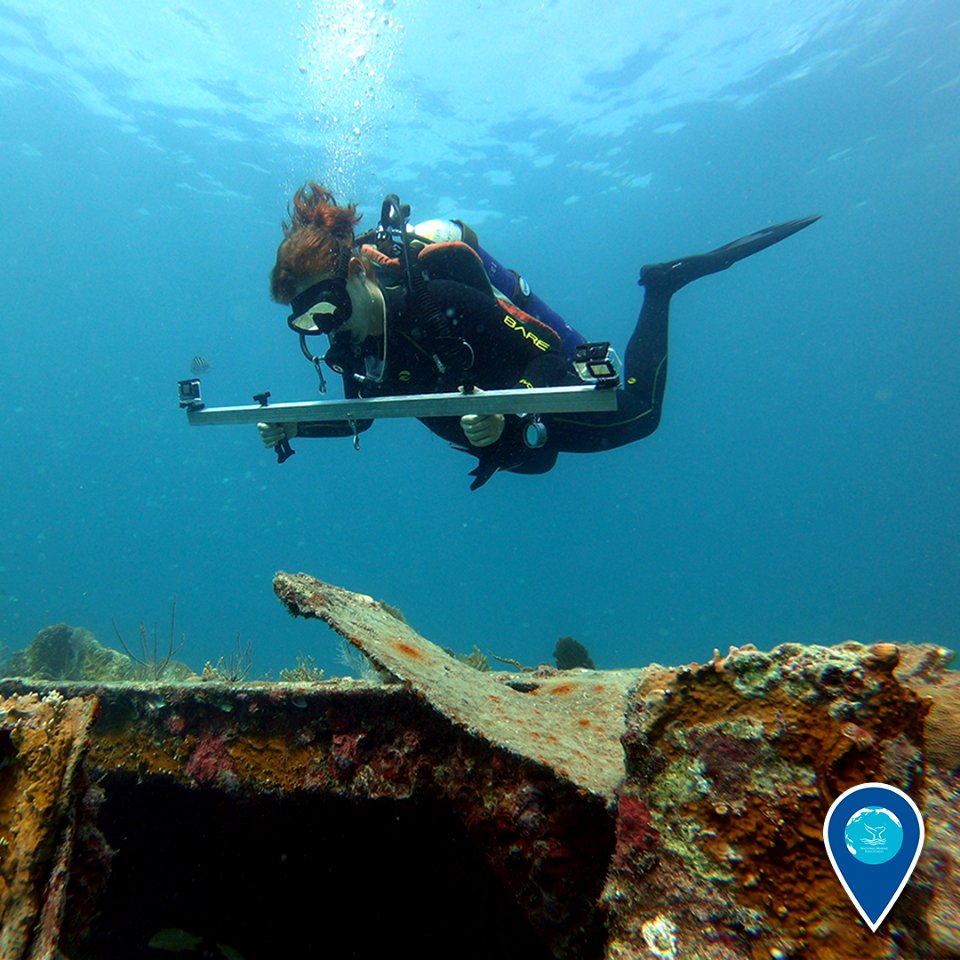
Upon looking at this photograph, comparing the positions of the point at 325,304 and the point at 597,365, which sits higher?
the point at 325,304

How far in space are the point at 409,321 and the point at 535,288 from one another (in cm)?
5484

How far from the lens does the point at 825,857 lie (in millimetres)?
1023

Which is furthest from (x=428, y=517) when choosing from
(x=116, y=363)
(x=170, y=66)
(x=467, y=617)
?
(x=170, y=66)

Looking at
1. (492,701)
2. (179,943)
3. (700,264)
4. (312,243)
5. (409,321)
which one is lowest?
(179,943)

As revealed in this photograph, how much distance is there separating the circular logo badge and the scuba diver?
314cm

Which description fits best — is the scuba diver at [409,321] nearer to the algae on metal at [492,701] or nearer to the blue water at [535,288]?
the algae on metal at [492,701]

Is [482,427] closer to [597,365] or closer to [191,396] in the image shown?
[597,365]

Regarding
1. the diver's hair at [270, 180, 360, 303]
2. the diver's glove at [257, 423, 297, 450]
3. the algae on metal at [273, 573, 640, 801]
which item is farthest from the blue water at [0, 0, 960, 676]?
the algae on metal at [273, 573, 640, 801]

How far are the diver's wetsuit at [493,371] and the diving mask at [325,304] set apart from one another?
25 centimetres

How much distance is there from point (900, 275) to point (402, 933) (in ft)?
290

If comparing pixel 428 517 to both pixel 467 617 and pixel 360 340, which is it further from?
pixel 360 340

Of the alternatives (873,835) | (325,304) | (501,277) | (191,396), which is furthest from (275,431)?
(873,835)

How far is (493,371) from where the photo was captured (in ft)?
16.2

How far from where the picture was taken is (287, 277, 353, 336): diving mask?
421 cm
